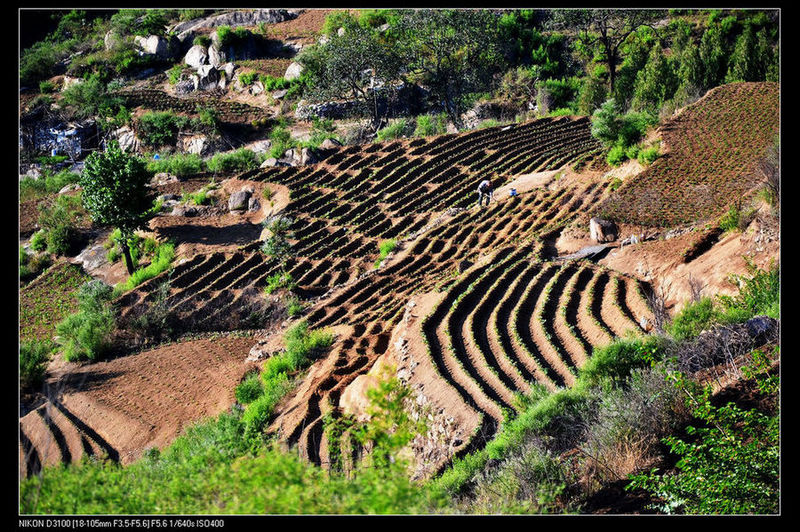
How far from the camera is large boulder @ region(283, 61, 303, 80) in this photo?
38.6 metres

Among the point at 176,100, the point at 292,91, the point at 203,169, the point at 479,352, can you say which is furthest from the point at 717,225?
the point at 176,100

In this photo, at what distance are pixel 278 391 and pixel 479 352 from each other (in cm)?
430

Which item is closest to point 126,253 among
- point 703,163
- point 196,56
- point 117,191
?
point 117,191

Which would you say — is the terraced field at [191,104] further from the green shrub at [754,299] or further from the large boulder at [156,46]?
the green shrub at [754,299]

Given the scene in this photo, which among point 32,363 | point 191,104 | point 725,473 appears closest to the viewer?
point 725,473

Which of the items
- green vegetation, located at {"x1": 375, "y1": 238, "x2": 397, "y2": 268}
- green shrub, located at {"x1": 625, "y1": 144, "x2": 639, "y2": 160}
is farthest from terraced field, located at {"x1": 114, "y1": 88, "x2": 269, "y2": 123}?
green shrub, located at {"x1": 625, "y1": 144, "x2": 639, "y2": 160}

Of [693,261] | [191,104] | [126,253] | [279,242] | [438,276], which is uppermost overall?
[191,104]

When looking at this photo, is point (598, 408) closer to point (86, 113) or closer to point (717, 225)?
point (717, 225)

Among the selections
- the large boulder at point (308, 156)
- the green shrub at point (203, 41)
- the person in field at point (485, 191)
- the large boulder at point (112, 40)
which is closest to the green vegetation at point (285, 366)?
the person in field at point (485, 191)

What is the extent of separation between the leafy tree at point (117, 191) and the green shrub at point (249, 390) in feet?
28.6

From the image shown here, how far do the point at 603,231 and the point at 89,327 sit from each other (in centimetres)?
1308

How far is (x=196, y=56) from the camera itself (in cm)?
4319

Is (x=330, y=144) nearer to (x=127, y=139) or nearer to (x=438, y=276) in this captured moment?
(x=438, y=276)

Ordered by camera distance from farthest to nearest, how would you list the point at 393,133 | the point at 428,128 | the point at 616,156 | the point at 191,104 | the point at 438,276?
the point at 191,104 < the point at 428,128 < the point at 393,133 < the point at 616,156 < the point at 438,276
